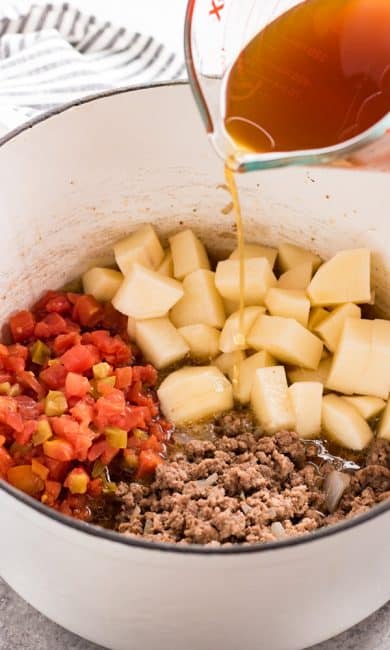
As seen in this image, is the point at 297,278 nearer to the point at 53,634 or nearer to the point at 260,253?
the point at 260,253

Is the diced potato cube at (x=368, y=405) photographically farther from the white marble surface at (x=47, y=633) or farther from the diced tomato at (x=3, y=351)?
the diced tomato at (x=3, y=351)

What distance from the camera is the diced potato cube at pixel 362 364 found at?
2047 mm

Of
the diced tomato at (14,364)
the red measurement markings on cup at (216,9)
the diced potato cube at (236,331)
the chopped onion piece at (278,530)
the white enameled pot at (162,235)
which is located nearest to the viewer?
the white enameled pot at (162,235)

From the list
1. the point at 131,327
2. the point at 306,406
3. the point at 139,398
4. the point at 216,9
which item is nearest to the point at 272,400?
the point at 306,406

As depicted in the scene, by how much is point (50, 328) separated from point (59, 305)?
0.08 metres

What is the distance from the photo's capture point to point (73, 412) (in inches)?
75.3

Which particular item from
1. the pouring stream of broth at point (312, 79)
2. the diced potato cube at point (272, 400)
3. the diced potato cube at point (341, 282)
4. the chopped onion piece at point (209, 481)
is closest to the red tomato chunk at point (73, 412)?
the chopped onion piece at point (209, 481)

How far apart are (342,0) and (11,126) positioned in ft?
3.15

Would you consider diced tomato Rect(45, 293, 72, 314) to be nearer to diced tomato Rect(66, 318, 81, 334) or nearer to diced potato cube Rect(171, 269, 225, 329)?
diced tomato Rect(66, 318, 81, 334)

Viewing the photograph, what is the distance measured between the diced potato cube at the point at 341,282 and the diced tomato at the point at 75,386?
0.57 m

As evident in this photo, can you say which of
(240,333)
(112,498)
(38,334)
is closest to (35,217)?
(38,334)

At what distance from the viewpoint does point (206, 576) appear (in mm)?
1320

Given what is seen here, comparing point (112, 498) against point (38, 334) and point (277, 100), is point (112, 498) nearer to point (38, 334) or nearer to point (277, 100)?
point (38, 334)

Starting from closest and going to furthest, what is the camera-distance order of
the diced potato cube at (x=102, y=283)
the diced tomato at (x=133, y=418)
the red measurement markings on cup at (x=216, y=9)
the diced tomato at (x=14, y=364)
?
1. the red measurement markings on cup at (x=216, y=9)
2. the diced tomato at (x=133, y=418)
3. the diced tomato at (x=14, y=364)
4. the diced potato cube at (x=102, y=283)
